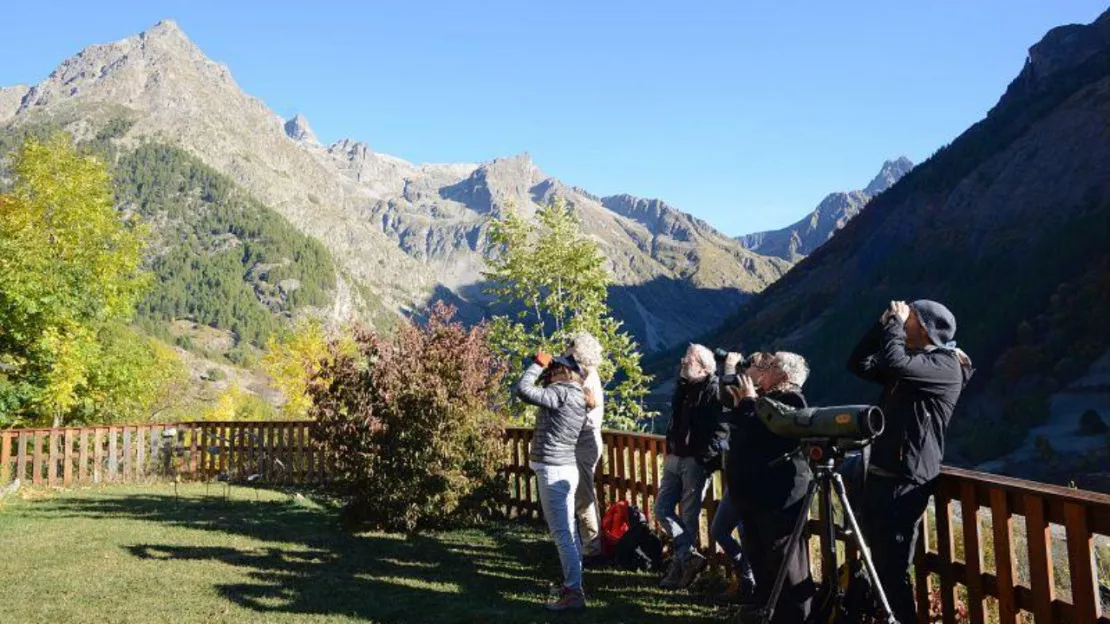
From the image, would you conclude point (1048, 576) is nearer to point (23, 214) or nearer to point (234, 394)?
point (23, 214)

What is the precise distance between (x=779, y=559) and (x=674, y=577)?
6.03 ft

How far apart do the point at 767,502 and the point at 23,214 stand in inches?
849

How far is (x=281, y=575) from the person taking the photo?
7316 millimetres

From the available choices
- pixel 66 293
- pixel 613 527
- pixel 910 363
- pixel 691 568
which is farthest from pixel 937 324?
pixel 66 293

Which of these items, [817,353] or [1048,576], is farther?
[817,353]

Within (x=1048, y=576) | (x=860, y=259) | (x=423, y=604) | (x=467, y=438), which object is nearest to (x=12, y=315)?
(x=467, y=438)

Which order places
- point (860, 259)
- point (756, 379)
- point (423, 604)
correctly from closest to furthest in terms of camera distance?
point (756, 379)
point (423, 604)
point (860, 259)

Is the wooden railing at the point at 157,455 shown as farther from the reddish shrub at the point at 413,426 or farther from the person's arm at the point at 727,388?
the person's arm at the point at 727,388

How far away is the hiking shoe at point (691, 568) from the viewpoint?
6.51 meters

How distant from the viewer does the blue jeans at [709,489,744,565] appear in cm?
609

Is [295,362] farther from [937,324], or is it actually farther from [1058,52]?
[1058,52]

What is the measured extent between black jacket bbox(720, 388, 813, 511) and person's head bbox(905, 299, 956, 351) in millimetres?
772

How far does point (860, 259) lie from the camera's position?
141125 millimetres

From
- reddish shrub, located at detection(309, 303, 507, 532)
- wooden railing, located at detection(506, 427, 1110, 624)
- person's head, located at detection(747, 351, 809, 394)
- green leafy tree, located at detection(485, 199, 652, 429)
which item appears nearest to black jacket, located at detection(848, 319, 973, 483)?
wooden railing, located at detection(506, 427, 1110, 624)
